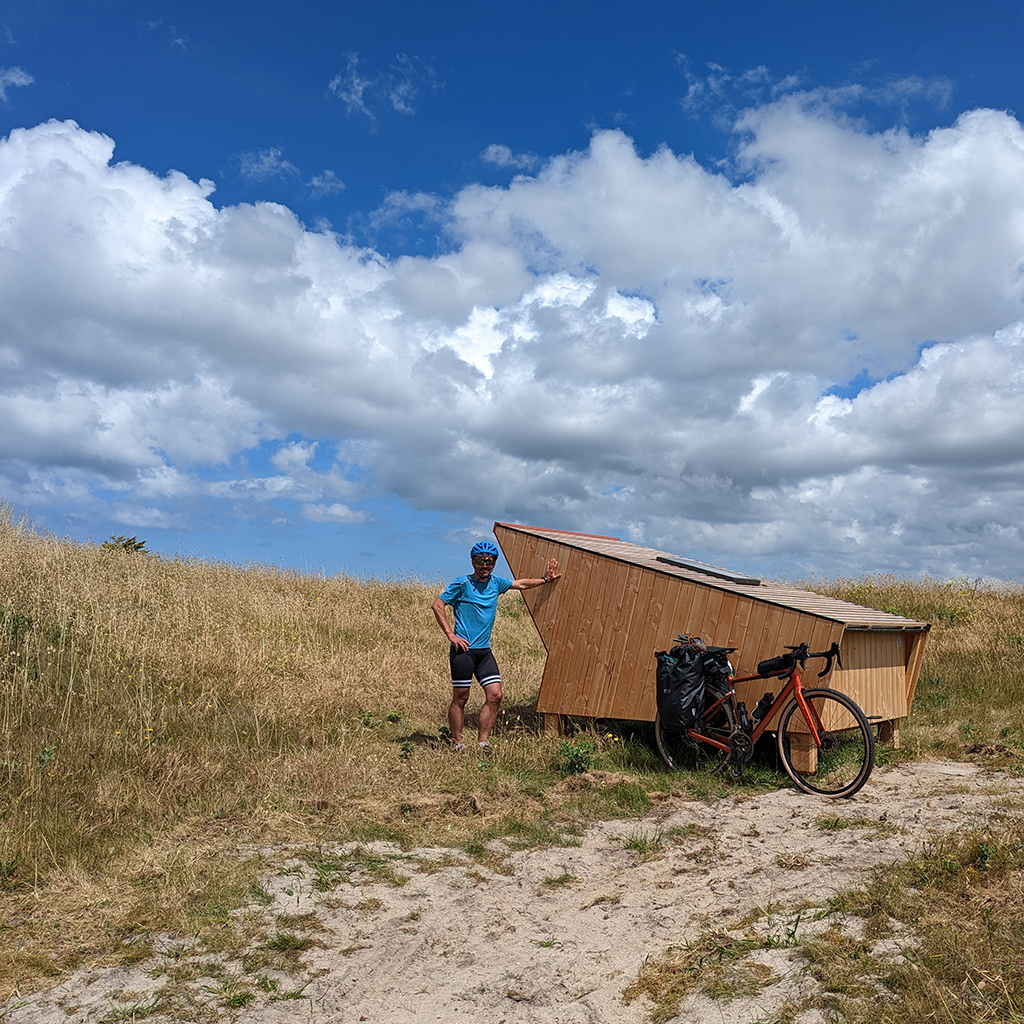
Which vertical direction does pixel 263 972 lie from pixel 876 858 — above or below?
below

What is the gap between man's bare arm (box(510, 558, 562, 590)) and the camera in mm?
9047

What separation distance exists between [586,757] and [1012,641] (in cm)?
859

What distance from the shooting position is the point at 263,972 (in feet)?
14.2

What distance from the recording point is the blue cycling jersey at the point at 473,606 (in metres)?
8.56

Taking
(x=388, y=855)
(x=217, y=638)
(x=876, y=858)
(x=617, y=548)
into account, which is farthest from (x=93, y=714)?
(x=876, y=858)

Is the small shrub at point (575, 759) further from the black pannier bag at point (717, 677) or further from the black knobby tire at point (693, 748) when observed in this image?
the black pannier bag at point (717, 677)

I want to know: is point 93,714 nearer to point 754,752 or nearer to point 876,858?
point 754,752

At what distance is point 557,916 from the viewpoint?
4914mm

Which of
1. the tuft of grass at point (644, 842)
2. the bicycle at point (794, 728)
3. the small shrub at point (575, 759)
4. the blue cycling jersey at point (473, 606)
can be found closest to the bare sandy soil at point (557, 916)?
the tuft of grass at point (644, 842)

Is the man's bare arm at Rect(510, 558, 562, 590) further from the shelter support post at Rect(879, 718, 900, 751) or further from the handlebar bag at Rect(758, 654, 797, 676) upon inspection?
the shelter support post at Rect(879, 718, 900, 751)

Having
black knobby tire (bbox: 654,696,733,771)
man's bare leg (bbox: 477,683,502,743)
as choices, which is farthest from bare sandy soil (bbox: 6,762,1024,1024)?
man's bare leg (bbox: 477,683,502,743)

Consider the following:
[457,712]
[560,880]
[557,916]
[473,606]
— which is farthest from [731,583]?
[557,916]

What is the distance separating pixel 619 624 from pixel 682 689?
122cm

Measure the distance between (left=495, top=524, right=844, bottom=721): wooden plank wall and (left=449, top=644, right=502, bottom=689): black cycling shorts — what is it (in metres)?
0.82
